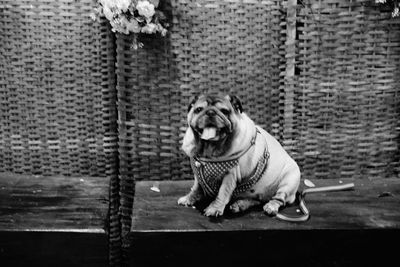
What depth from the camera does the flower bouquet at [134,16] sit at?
2773mm

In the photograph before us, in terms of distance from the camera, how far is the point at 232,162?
7.54 feet

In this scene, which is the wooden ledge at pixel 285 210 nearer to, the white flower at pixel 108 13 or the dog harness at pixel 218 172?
the dog harness at pixel 218 172

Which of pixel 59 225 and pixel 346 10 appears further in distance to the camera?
pixel 346 10

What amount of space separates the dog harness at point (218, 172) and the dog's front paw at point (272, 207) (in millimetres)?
119

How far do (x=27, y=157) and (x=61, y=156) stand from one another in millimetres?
199

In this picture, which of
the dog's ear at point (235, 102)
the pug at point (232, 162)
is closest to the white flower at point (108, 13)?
the pug at point (232, 162)

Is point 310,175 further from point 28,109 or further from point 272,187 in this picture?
point 28,109

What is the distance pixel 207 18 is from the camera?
2.98 m

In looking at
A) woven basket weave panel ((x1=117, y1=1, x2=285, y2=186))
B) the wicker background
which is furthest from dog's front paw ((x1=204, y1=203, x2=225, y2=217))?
the wicker background

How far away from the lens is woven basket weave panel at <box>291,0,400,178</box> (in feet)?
9.91

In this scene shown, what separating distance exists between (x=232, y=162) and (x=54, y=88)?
135cm

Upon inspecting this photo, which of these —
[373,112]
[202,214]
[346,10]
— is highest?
[346,10]

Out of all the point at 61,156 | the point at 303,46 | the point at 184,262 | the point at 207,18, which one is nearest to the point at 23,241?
the point at 184,262

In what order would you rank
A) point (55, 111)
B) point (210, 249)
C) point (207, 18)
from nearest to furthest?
point (210, 249)
point (207, 18)
point (55, 111)
